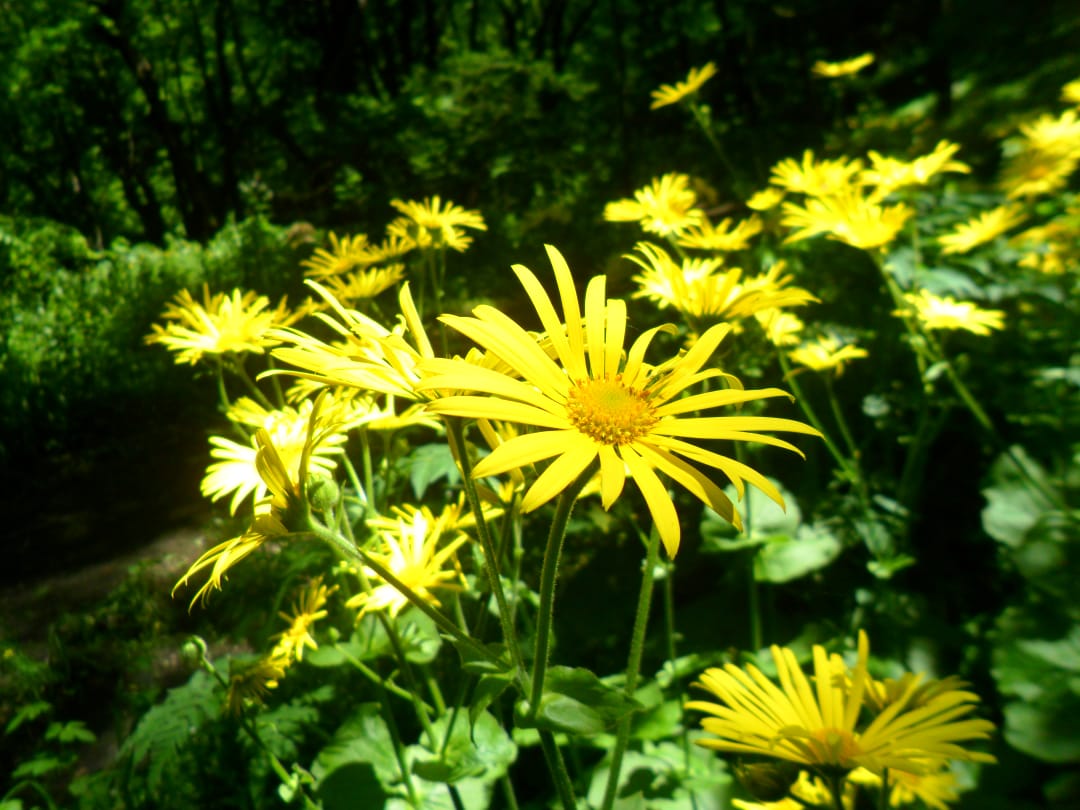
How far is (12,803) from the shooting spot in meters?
1.37

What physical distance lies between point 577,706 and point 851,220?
1367 mm

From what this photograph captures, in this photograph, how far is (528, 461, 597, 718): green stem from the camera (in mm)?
593

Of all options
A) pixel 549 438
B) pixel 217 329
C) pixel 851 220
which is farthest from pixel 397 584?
pixel 851 220

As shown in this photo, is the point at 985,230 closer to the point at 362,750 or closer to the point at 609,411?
the point at 609,411

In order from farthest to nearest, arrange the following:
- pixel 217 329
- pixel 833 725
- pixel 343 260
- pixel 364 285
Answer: pixel 343 260 < pixel 364 285 < pixel 217 329 < pixel 833 725

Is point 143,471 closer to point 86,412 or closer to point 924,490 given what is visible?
point 86,412

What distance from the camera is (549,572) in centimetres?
63

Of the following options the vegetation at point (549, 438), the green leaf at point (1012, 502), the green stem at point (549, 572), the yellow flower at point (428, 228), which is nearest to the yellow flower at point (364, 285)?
the vegetation at point (549, 438)

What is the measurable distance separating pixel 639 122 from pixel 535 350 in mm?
3924

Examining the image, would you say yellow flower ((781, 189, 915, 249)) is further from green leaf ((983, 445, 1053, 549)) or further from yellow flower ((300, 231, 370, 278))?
yellow flower ((300, 231, 370, 278))

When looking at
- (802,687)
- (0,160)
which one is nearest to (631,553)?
(802,687)

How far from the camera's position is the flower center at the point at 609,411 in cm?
65

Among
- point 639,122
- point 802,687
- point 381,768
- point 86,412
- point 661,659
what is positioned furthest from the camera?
point 639,122

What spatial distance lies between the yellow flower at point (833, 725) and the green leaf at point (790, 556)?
24.8 inches
